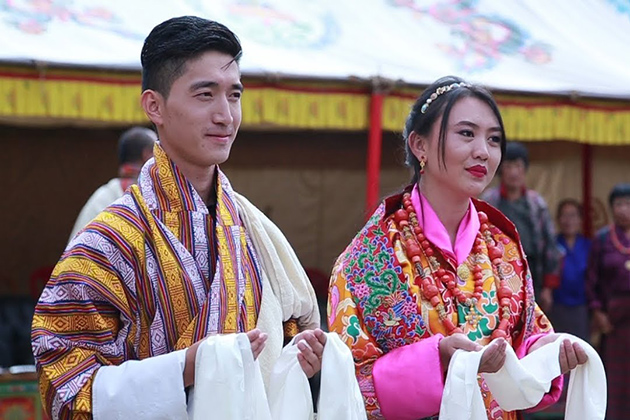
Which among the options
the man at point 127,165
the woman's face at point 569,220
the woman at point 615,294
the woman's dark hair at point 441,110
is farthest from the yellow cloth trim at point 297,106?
the woman's dark hair at point 441,110

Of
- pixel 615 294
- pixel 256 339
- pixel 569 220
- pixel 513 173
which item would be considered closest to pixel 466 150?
pixel 256 339

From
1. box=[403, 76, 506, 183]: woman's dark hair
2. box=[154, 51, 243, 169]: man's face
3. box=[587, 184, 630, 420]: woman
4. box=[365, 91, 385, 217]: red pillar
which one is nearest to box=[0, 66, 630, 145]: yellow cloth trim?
box=[365, 91, 385, 217]: red pillar

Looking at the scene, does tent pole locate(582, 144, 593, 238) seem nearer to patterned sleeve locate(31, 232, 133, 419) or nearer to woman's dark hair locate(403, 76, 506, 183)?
woman's dark hair locate(403, 76, 506, 183)

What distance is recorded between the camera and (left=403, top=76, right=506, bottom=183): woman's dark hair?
2.77m

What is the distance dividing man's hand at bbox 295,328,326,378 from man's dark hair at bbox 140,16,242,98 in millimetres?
574

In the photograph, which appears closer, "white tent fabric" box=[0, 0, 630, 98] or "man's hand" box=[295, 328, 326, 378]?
"man's hand" box=[295, 328, 326, 378]

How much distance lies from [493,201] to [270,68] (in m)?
1.40

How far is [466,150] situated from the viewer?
2713 millimetres

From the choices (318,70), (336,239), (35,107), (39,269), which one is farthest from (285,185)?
(35,107)

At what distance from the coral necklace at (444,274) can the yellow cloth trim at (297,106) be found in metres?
3.26

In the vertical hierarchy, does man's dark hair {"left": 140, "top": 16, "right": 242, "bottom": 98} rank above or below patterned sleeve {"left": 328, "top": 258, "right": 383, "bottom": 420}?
above

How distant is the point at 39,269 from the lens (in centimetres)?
824

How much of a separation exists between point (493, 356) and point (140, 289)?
754 mm

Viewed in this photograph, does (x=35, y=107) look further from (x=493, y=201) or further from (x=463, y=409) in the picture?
(x=463, y=409)
